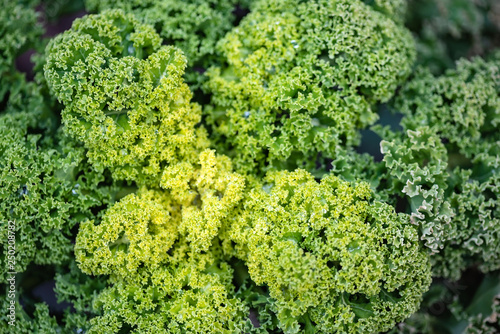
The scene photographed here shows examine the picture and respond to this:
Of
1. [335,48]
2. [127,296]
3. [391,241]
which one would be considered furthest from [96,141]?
[391,241]

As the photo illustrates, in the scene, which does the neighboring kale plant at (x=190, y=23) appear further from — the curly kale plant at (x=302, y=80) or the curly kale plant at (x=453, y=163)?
the curly kale plant at (x=453, y=163)

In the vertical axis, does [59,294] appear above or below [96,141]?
below

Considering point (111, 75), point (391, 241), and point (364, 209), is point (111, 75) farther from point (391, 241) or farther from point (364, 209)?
point (391, 241)

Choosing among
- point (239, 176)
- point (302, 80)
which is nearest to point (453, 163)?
point (302, 80)

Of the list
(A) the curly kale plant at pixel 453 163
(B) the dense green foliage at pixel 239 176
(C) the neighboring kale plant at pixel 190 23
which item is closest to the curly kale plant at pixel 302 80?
(B) the dense green foliage at pixel 239 176

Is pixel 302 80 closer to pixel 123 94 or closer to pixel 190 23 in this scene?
pixel 190 23

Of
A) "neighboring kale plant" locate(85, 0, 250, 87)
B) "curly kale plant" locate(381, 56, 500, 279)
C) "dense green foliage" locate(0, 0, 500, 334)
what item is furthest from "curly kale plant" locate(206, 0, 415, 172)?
"curly kale plant" locate(381, 56, 500, 279)

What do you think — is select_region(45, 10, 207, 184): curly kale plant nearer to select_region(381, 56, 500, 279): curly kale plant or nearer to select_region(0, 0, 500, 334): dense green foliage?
select_region(0, 0, 500, 334): dense green foliage
